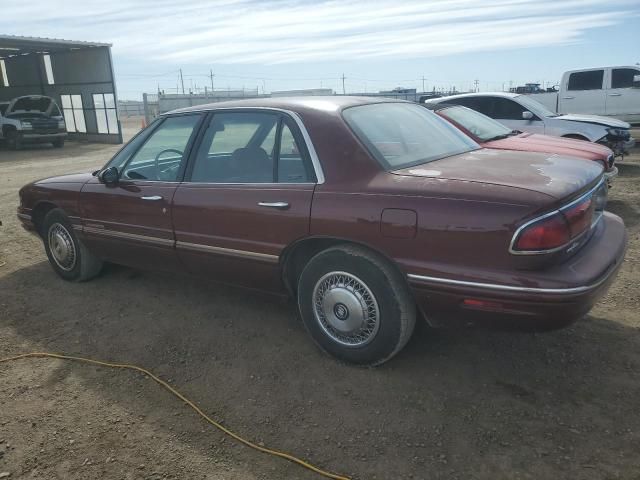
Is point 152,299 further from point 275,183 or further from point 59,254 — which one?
point 275,183

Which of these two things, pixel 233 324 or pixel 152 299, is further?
pixel 152 299

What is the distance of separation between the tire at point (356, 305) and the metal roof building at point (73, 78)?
67.3 feet

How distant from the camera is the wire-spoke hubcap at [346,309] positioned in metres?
2.99

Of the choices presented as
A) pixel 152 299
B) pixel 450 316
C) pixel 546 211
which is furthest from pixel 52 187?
pixel 546 211

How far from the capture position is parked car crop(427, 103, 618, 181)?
20.7 ft

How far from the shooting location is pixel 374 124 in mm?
3324

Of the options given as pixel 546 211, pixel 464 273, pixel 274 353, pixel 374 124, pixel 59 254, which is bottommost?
pixel 274 353

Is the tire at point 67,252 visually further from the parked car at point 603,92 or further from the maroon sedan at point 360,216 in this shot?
the parked car at point 603,92

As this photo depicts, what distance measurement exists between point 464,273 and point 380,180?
687mm

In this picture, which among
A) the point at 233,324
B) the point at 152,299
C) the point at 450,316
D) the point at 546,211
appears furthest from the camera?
the point at 152,299

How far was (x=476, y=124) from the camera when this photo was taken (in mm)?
7449

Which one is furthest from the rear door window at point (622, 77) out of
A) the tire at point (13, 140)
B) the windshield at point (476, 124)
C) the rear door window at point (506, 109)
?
the tire at point (13, 140)

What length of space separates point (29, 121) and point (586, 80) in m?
18.3

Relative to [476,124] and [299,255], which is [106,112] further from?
[299,255]
